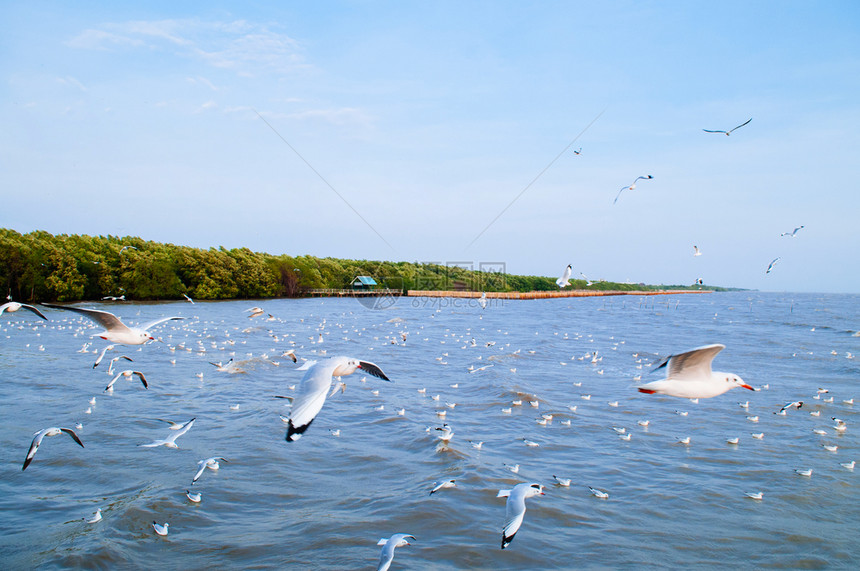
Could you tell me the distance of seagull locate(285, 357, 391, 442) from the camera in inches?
187

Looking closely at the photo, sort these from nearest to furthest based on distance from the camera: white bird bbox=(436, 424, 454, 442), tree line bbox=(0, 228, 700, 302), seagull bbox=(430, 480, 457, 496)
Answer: seagull bbox=(430, 480, 457, 496) < white bird bbox=(436, 424, 454, 442) < tree line bbox=(0, 228, 700, 302)

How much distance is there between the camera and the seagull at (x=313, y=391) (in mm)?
4754

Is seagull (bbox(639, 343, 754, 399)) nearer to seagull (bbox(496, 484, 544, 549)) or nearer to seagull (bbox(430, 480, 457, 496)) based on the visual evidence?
seagull (bbox(496, 484, 544, 549))

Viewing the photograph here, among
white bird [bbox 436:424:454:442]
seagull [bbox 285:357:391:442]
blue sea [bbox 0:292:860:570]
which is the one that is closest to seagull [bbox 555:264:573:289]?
blue sea [bbox 0:292:860:570]

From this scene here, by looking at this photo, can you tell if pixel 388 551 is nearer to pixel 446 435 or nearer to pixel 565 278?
pixel 446 435

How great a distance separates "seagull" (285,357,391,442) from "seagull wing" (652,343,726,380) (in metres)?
3.84

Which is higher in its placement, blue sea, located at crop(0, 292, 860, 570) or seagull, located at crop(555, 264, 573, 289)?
seagull, located at crop(555, 264, 573, 289)

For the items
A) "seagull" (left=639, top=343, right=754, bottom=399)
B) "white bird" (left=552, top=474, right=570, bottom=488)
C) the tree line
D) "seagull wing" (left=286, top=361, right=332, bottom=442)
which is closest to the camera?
"seagull wing" (left=286, top=361, right=332, bottom=442)

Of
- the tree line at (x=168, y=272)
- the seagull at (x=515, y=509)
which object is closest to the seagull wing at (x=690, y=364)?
the seagull at (x=515, y=509)

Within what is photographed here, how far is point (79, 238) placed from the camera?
159ft

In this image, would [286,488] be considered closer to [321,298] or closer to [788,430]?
[788,430]

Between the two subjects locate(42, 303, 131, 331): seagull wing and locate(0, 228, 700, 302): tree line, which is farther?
locate(0, 228, 700, 302): tree line

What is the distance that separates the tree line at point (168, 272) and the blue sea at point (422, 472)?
29.6 m

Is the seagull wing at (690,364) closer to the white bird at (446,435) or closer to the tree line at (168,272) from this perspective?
the white bird at (446,435)
